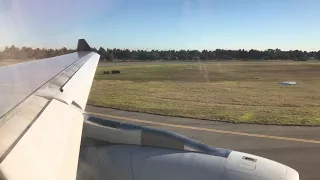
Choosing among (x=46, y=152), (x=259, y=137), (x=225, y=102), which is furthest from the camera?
(x=225, y=102)

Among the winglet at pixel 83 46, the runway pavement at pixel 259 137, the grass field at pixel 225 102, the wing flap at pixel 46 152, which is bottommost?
the runway pavement at pixel 259 137

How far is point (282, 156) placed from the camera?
26.1ft

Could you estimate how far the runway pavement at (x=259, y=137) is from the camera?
7.74 metres

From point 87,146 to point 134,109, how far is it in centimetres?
1022

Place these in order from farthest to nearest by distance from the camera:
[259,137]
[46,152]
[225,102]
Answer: [225,102]
[259,137]
[46,152]

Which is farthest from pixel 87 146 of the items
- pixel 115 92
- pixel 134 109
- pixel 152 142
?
pixel 115 92

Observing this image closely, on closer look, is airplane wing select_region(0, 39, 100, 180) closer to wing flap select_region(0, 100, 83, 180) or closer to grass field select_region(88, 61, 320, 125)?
wing flap select_region(0, 100, 83, 180)

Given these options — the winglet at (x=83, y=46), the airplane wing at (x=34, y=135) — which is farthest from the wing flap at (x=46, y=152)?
the winglet at (x=83, y=46)

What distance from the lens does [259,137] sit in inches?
378

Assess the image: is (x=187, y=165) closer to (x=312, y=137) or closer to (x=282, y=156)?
(x=282, y=156)

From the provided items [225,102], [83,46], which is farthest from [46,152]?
[225,102]

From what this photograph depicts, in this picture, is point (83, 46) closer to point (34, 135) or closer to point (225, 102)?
point (225, 102)

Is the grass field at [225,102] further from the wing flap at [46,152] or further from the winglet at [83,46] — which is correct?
the wing flap at [46,152]

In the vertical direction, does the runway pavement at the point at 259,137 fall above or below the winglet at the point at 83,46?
below
